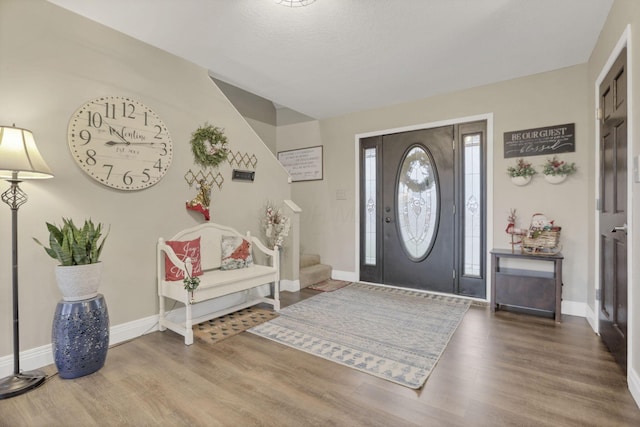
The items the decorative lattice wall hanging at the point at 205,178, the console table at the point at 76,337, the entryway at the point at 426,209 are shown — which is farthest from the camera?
the entryway at the point at 426,209

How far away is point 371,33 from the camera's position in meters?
2.48

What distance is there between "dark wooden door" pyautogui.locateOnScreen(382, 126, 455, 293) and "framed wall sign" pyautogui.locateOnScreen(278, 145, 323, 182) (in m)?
1.07

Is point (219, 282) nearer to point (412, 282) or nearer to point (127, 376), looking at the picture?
point (127, 376)

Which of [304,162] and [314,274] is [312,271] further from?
[304,162]

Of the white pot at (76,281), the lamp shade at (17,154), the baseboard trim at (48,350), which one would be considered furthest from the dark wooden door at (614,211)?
the lamp shade at (17,154)

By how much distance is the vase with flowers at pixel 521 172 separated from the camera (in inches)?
126

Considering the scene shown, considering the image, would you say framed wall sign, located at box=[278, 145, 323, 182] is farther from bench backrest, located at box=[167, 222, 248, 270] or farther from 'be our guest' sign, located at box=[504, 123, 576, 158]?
'be our guest' sign, located at box=[504, 123, 576, 158]

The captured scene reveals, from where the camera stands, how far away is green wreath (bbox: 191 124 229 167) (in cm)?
304

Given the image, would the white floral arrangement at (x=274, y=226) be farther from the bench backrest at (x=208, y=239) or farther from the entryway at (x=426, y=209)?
the entryway at (x=426, y=209)

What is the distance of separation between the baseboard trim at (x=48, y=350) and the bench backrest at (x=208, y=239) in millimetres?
675

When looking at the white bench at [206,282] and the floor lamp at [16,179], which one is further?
the white bench at [206,282]

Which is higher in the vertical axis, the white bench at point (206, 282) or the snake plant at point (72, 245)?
the snake plant at point (72, 245)

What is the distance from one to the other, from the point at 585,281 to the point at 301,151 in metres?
3.86

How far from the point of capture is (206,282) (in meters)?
2.62
